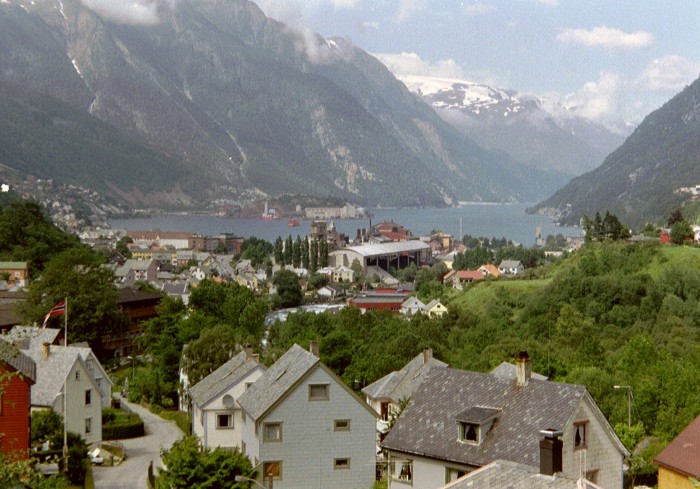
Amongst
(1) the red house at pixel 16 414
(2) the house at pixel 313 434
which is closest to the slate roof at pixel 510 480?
(2) the house at pixel 313 434

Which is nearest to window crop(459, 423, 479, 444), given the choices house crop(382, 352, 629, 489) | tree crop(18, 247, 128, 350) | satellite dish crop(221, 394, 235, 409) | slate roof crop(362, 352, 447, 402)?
house crop(382, 352, 629, 489)

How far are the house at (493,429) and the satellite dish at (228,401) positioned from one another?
13.0 m

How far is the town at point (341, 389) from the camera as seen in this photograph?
25.4m

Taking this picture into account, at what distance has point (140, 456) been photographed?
41844 millimetres

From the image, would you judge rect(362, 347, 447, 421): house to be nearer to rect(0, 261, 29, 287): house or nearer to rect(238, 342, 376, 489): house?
rect(238, 342, 376, 489): house

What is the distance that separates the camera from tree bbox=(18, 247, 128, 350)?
6178 cm

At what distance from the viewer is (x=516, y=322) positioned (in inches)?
3233

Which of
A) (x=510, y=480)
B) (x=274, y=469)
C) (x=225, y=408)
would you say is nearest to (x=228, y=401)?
(x=225, y=408)

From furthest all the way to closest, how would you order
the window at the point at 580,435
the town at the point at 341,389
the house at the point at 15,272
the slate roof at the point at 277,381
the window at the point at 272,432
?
the house at the point at 15,272 < the slate roof at the point at 277,381 < the window at the point at 272,432 < the town at the point at 341,389 < the window at the point at 580,435

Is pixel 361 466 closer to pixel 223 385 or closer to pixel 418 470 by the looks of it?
pixel 418 470

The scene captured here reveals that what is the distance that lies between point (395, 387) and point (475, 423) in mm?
20655

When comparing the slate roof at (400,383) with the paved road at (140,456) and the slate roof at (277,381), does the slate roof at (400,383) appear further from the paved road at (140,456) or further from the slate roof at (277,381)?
the slate roof at (277,381)

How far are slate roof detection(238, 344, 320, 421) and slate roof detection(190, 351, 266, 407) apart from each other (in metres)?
4.25

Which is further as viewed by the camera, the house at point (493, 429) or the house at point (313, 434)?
the house at point (313, 434)
